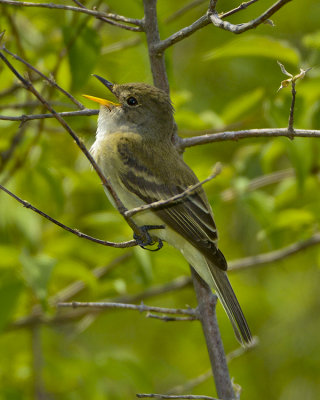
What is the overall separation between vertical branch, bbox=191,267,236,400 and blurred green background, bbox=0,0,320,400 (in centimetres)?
84

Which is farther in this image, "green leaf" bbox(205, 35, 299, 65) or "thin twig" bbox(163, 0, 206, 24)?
"thin twig" bbox(163, 0, 206, 24)

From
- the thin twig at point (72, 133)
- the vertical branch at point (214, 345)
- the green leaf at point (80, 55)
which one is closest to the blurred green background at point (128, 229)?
the green leaf at point (80, 55)

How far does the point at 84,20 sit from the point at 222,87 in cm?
371

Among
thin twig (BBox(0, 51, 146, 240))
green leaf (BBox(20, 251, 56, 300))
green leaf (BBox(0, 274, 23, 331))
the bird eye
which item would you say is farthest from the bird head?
thin twig (BBox(0, 51, 146, 240))

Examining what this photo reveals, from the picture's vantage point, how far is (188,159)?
5.80 meters

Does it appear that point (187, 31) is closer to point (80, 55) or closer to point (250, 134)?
point (250, 134)

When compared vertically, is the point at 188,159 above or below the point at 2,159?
above

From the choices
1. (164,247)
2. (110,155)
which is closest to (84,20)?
(110,155)

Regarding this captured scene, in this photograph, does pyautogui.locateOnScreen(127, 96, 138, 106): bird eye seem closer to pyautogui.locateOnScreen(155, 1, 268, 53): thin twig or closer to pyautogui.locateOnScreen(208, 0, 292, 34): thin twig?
pyautogui.locateOnScreen(155, 1, 268, 53): thin twig

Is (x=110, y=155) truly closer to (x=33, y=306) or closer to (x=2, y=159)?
(x=2, y=159)

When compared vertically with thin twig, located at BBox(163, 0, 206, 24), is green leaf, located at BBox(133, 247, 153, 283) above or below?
below

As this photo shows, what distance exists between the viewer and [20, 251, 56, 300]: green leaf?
3.73m

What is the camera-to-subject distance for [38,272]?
12.4 feet

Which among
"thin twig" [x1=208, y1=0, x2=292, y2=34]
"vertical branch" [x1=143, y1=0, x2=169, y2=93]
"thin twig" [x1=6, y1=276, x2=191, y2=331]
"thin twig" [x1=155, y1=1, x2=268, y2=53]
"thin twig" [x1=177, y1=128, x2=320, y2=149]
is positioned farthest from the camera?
"thin twig" [x1=6, y1=276, x2=191, y2=331]
